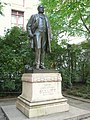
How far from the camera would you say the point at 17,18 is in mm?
18891

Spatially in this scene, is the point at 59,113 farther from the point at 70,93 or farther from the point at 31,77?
the point at 70,93

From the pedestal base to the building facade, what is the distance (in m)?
13.1

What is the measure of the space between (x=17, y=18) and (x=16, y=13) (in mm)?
524

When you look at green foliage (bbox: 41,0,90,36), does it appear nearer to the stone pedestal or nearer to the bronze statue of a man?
the bronze statue of a man

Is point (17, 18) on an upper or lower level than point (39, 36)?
upper

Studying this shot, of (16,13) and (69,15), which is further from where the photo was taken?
(16,13)

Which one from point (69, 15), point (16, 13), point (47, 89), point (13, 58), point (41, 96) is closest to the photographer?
point (41, 96)

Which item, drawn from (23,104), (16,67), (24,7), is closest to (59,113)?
(23,104)

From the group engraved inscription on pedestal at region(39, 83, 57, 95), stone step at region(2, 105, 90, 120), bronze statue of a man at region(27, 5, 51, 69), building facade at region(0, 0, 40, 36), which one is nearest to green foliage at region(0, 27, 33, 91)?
bronze statue of a man at region(27, 5, 51, 69)

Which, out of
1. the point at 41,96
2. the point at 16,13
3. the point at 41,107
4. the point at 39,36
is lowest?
the point at 41,107

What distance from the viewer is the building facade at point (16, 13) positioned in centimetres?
1788

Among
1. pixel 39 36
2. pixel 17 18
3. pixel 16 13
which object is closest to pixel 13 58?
pixel 39 36

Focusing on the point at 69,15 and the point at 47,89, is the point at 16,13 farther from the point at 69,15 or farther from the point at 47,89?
the point at 47,89

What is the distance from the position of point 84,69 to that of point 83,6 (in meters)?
4.48
